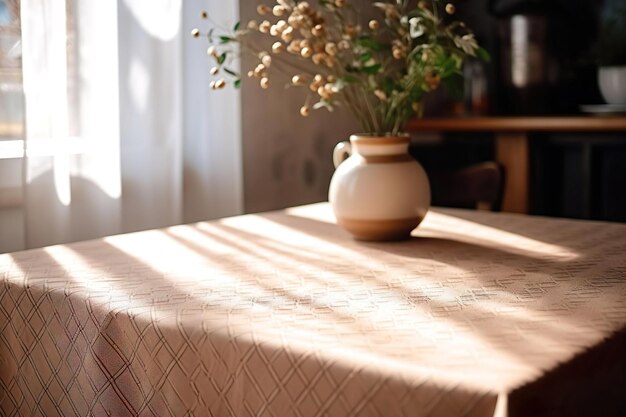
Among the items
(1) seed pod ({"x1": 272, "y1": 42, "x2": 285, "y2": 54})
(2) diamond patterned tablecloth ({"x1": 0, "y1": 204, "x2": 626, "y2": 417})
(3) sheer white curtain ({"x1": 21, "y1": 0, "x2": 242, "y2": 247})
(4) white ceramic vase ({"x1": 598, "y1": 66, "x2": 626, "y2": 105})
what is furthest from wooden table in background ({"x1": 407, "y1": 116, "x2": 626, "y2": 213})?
(1) seed pod ({"x1": 272, "y1": 42, "x2": 285, "y2": 54})

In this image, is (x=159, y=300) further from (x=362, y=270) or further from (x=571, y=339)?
(x=571, y=339)

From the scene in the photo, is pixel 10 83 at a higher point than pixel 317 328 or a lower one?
higher

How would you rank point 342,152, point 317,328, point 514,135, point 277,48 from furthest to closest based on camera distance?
point 514,135, point 342,152, point 277,48, point 317,328

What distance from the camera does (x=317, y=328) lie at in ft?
3.42

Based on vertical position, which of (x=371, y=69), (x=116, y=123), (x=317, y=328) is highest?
(x=371, y=69)

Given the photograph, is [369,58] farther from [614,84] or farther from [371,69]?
[614,84]

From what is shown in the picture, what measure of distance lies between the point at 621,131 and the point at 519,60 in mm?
562

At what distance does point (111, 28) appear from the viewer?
2.19 meters

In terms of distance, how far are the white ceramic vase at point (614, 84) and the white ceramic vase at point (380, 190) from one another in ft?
4.96

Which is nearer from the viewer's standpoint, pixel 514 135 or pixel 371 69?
pixel 371 69

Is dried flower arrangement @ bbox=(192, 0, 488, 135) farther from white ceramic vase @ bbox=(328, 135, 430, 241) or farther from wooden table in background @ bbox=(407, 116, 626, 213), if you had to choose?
wooden table in background @ bbox=(407, 116, 626, 213)

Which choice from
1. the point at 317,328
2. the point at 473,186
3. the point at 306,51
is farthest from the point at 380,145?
the point at 473,186

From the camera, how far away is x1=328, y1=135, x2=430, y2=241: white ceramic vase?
1.56 metres

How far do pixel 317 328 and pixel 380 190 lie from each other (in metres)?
0.55
